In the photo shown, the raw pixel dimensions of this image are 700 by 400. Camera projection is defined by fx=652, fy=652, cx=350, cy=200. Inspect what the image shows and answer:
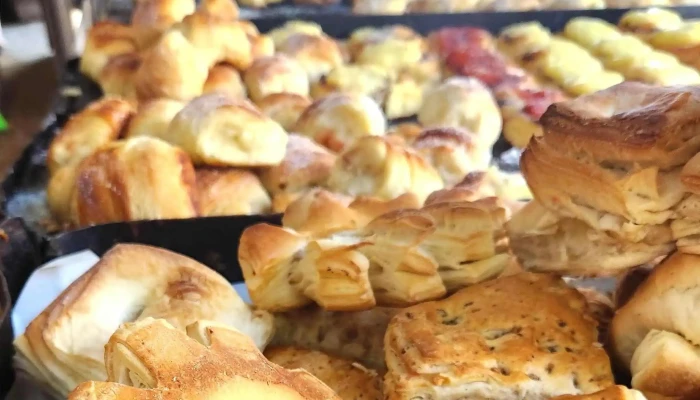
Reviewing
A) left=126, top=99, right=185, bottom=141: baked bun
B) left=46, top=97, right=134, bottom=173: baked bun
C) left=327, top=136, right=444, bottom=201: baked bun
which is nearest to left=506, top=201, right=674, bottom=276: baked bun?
left=327, top=136, right=444, bottom=201: baked bun

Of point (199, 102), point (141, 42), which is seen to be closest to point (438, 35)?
point (141, 42)

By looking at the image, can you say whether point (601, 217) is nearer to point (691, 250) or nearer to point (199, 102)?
point (691, 250)

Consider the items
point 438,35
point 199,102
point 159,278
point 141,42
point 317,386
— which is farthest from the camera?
point 438,35

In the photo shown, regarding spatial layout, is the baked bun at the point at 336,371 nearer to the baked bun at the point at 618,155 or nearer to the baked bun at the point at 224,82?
the baked bun at the point at 618,155

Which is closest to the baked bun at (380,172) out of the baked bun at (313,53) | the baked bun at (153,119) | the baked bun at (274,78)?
the baked bun at (153,119)

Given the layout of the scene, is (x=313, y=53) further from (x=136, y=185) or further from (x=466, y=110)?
(x=136, y=185)
